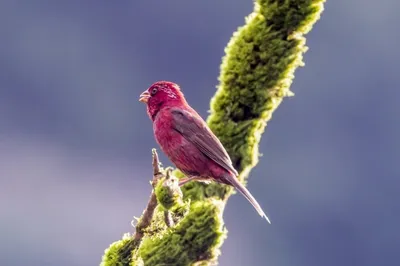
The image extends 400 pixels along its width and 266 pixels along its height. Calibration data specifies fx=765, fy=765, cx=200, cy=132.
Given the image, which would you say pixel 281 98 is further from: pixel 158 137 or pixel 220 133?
pixel 158 137

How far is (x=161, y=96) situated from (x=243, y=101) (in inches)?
58.5

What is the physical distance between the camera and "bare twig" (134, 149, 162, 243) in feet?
14.3

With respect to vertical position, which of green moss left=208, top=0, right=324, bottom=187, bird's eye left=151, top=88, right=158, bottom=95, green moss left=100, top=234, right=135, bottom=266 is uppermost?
Result: green moss left=208, top=0, right=324, bottom=187

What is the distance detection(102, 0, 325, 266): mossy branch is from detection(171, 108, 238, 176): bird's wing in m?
1.11

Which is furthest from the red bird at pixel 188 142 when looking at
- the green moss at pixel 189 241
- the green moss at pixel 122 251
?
the green moss at pixel 189 241

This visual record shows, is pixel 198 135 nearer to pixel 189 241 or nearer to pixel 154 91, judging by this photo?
pixel 154 91

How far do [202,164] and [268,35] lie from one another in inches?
67.6

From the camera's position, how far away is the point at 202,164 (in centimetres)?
478

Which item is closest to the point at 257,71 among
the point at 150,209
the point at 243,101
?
the point at 243,101

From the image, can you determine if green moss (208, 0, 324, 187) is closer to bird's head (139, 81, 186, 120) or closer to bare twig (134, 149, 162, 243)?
bird's head (139, 81, 186, 120)

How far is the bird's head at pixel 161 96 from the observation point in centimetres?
482

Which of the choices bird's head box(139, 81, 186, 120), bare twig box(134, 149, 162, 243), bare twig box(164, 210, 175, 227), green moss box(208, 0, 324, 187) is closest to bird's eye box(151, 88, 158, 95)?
bird's head box(139, 81, 186, 120)

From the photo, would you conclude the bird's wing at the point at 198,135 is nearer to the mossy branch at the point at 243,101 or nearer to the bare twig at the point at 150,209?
the bare twig at the point at 150,209

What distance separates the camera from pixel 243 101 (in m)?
6.22
